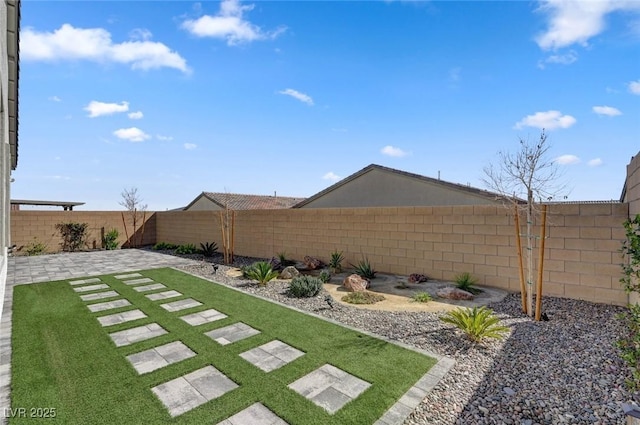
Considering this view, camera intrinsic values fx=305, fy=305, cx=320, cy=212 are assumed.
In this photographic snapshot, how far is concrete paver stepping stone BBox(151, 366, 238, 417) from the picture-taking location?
2.81 meters

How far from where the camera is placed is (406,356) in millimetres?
3773

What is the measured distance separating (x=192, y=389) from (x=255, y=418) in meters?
0.86

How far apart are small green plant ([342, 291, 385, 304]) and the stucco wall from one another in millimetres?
5899

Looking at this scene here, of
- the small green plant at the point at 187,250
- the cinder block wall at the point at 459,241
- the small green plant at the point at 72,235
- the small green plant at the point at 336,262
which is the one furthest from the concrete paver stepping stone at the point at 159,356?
the small green plant at the point at 72,235

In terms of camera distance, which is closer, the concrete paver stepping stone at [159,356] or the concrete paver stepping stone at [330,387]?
the concrete paver stepping stone at [330,387]

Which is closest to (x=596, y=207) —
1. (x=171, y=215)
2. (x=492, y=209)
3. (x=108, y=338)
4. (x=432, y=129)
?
(x=492, y=209)

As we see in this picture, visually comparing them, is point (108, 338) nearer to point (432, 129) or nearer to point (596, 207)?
point (596, 207)

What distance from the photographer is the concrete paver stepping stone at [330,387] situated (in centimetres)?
286

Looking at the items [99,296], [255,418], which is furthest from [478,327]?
[99,296]

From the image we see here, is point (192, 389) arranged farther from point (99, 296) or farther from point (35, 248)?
point (35, 248)

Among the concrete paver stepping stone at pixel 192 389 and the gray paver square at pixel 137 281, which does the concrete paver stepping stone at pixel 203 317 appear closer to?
the concrete paver stepping stone at pixel 192 389

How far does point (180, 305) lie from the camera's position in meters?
5.95

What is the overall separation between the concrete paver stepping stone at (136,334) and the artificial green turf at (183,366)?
0.11m

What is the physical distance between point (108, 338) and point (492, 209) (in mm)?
7533
